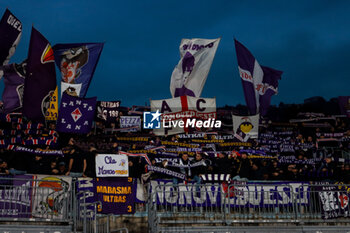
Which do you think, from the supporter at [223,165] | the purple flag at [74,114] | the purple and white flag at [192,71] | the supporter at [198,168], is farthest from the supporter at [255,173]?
the purple and white flag at [192,71]

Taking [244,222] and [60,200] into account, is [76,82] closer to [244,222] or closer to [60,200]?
[60,200]

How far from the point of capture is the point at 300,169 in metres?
20.3

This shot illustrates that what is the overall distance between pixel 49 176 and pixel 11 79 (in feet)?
30.8

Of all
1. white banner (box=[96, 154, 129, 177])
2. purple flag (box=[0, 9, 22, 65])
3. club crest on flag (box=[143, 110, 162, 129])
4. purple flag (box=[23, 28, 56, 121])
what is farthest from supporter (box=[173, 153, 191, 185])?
club crest on flag (box=[143, 110, 162, 129])

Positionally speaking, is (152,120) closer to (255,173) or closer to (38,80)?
(38,80)

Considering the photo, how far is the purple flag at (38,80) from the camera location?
1931 centimetres

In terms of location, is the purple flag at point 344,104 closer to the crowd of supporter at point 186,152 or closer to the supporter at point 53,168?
the crowd of supporter at point 186,152

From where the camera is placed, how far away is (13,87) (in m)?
23.0

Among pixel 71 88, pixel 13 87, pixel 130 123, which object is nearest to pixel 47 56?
pixel 71 88

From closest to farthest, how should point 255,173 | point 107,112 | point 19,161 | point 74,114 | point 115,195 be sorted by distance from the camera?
point 115,195
point 19,161
point 255,173
point 74,114
point 107,112

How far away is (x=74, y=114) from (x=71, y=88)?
169 cm

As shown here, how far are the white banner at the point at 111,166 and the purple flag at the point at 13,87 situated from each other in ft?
27.6

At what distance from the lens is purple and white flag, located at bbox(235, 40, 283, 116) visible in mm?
27125

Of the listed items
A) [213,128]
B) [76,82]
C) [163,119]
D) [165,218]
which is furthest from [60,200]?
[213,128]
